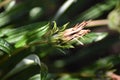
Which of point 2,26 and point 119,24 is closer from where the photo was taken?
point 2,26

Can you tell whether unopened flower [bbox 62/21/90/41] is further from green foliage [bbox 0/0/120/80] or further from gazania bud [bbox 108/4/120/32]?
gazania bud [bbox 108/4/120/32]

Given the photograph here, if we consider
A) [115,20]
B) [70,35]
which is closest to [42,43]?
[70,35]

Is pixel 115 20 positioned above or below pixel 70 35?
above

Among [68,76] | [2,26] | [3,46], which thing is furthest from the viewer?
[68,76]

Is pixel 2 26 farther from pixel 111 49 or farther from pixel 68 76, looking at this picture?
pixel 111 49

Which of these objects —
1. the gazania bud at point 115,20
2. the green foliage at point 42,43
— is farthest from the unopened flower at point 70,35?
the gazania bud at point 115,20

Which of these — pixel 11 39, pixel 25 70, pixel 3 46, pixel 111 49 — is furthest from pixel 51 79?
pixel 111 49

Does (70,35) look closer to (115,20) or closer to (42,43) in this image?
(42,43)

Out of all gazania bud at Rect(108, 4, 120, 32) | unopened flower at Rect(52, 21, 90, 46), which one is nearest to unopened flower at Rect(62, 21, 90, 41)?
unopened flower at Rect(52, 21, 90, 46)
